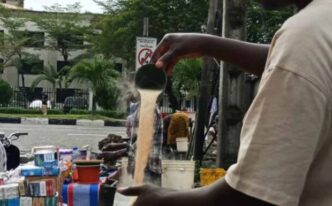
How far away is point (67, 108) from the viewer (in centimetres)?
3466

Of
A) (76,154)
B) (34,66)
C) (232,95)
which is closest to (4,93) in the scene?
(34,66)

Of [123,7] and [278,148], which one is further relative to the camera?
[123,7]

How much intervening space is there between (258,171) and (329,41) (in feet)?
0.86

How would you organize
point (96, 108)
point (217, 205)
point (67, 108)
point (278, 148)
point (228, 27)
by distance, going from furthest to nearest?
1. point (67, 108)
2. point (96, 108)
3. point (228, 27)
4. point (217, 205)
5. point (278, 148)

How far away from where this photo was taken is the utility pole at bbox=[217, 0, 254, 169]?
6910 millimetres

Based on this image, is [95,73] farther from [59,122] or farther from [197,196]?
[197,196]

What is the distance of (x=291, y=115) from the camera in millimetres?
1101

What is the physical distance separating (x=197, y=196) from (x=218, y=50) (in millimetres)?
693

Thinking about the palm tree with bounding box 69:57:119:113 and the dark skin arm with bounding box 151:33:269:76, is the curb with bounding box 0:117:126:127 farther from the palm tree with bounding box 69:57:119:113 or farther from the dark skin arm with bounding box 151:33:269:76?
the dark skin arm with bounding box 151:33:269:76

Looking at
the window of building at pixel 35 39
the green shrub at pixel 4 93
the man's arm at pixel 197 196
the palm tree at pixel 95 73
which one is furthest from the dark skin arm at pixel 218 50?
the window of building at pixel 35 39

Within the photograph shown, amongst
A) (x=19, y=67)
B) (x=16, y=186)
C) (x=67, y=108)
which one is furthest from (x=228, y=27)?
(x=19, y=67)

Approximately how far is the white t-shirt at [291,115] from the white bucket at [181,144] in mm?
9932

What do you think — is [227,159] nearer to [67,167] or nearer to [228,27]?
[228,27]

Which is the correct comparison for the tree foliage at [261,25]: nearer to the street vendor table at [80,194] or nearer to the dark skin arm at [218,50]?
the street vendor table at [80,194]
